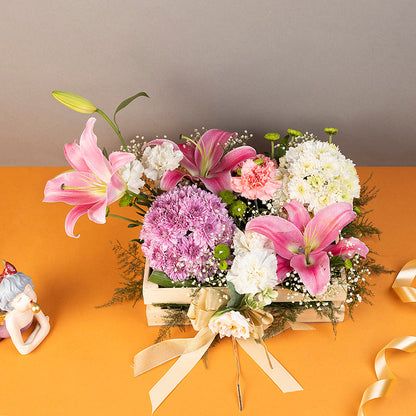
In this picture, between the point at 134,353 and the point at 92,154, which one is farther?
the point at 134,353

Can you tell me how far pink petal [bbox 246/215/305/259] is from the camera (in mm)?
972

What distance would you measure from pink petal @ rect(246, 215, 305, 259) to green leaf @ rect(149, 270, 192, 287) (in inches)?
7.5

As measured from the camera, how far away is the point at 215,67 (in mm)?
1204

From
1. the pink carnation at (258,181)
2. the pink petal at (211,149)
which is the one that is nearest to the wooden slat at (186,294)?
the pink carnation at (258,181)

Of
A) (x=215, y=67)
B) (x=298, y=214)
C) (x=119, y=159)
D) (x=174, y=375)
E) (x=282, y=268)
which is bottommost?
(x=174, y=375)

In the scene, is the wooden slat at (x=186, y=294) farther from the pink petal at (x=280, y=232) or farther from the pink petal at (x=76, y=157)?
the pink petal at (x=76, y=157)

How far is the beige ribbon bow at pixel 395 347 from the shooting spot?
3.21 ft

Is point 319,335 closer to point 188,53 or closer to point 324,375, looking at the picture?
point 324,375

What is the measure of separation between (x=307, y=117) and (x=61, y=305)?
0.80 meters

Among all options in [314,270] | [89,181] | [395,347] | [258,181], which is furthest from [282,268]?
[89,181]

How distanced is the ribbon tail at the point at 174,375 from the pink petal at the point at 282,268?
207 mm

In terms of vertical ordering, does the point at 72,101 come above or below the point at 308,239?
above

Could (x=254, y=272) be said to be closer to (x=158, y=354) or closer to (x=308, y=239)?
(x=308, y=239)

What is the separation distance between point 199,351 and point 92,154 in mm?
481
